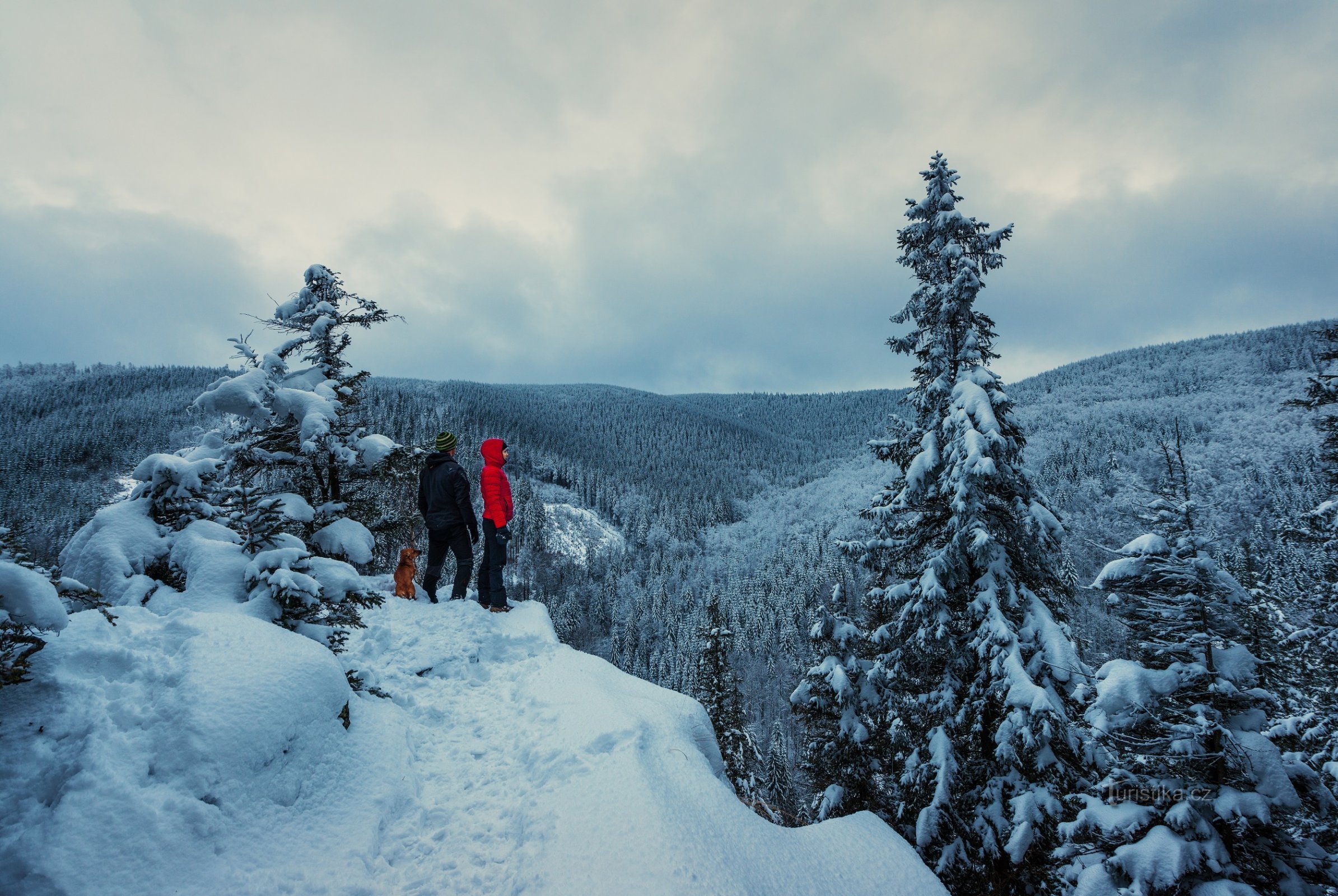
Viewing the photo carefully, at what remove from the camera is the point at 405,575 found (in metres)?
10.0

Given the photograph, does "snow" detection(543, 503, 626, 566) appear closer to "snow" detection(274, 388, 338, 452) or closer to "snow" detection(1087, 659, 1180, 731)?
"snow" detection(274, 388, 338, 452)

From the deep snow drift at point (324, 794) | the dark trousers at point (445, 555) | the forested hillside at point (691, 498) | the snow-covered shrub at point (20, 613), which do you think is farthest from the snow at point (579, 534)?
the snow-covered shrub at point (20, 613)

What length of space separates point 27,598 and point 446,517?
6.49 meters

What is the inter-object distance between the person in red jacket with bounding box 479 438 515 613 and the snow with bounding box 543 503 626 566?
102 metres

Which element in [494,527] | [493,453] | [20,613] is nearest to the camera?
[20,613]

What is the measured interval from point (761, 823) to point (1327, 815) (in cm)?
889

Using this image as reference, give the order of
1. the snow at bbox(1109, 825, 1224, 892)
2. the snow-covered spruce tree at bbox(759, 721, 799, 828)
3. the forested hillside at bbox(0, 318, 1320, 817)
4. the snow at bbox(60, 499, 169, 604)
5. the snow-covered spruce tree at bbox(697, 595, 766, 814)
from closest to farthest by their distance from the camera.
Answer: the snow at bbox(60, 499, 169, 604), the snow at bbox(1109, 825, 1224, 892), the snow-covered spruce tree at bbox(697, 595, 766, 814), the snow-covered spruce tree at bbox(759, 721, 799, 828), the forested hillside at bbox(0, 318, 1320, 817)

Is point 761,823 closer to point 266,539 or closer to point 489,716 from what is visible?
point 489,716

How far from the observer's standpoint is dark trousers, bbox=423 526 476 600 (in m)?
9.07

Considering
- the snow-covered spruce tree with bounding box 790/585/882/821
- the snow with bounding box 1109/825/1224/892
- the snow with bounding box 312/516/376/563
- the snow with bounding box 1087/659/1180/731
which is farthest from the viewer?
the snow-covered spruce tree with bounding box 790/585/882/821

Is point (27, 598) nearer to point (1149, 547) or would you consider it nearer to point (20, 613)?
point (20, 613)

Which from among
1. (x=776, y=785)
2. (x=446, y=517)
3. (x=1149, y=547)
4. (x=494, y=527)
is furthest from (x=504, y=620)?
(x=776, y=785)

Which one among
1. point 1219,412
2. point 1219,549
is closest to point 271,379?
point 1219,549

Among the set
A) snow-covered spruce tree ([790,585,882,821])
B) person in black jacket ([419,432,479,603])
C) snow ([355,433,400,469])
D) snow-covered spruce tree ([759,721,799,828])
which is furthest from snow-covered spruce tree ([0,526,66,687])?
snow-covered spruce tree ([759,721,799,828])
